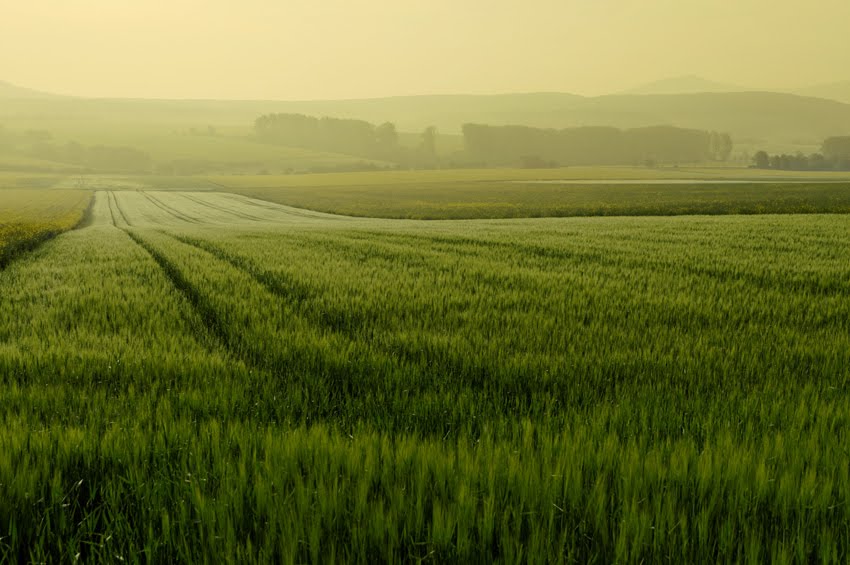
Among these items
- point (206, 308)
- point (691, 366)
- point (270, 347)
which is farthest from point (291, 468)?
point (206, 308)

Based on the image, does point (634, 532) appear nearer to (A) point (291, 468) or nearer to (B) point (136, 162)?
(A) point (291, 468)

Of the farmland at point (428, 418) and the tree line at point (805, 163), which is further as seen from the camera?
the tree line at point (805, 163)

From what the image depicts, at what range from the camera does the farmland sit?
2.55 meters

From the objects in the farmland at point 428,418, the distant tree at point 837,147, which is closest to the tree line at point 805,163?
the distant tree at point 837,147

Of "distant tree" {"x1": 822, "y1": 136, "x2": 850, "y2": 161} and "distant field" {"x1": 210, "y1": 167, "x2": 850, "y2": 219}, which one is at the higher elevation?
"distant tree" {"x1": 822, "y1": 136, "x2": 850, "y2": 161}

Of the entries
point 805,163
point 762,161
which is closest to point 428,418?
point 805,163

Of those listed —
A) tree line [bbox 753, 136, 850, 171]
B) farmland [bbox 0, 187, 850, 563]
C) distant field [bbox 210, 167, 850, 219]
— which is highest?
tree line [bbox 753, 136, 850, 171]

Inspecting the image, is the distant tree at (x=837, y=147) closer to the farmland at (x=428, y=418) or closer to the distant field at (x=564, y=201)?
the distant field at (x=564, y=201)

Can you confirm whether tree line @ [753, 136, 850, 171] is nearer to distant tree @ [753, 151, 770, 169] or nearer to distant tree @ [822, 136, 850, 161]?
distant tree @ [753, 151, 770, 169]

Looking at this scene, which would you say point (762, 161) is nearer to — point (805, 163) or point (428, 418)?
point (805, 163)

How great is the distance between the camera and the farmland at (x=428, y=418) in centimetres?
255

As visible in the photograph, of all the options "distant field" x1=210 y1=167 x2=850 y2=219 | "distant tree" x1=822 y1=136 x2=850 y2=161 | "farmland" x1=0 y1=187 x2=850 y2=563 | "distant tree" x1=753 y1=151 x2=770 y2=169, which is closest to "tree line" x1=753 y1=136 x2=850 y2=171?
"distant tree" x1=753 y1=151 x2=770 y2=169

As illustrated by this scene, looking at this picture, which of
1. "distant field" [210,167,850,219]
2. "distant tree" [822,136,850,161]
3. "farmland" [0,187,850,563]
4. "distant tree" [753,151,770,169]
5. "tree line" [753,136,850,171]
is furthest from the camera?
"distant tree" [822,136,850,161]

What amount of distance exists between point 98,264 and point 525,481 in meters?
15.1
